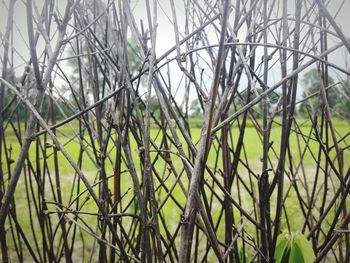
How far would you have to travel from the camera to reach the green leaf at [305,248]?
701 mm

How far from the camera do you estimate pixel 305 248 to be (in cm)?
71

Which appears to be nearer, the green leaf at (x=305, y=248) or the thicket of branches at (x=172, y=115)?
the thicket of branches at (x=172, y=115)

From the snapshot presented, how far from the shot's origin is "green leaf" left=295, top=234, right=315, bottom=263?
27.6 inches

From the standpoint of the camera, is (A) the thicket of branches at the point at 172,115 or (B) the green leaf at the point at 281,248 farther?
(B) the green leaf at the point at 281,248

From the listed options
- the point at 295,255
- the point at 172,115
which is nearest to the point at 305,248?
the point at 295,255

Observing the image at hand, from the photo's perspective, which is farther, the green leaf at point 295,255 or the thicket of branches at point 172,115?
the green leaf at point 295,255

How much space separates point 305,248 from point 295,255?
0.02 meters

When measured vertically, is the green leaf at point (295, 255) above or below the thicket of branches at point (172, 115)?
below

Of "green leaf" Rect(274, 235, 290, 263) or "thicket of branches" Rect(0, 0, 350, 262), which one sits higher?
"thicket of branches" Rect(0, 0, 350, 262)

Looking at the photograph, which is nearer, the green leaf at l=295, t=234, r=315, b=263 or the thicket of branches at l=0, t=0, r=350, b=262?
the thicket of branches at l=0, t=0, r=350, b=262

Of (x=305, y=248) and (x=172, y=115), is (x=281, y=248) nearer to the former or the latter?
(x=305, y=248)

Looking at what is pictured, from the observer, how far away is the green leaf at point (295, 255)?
2.34ft

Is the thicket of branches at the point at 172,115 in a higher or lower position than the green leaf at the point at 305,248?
higher

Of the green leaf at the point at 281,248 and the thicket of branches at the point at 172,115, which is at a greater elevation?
the thicket of branches at the point at 172,115
